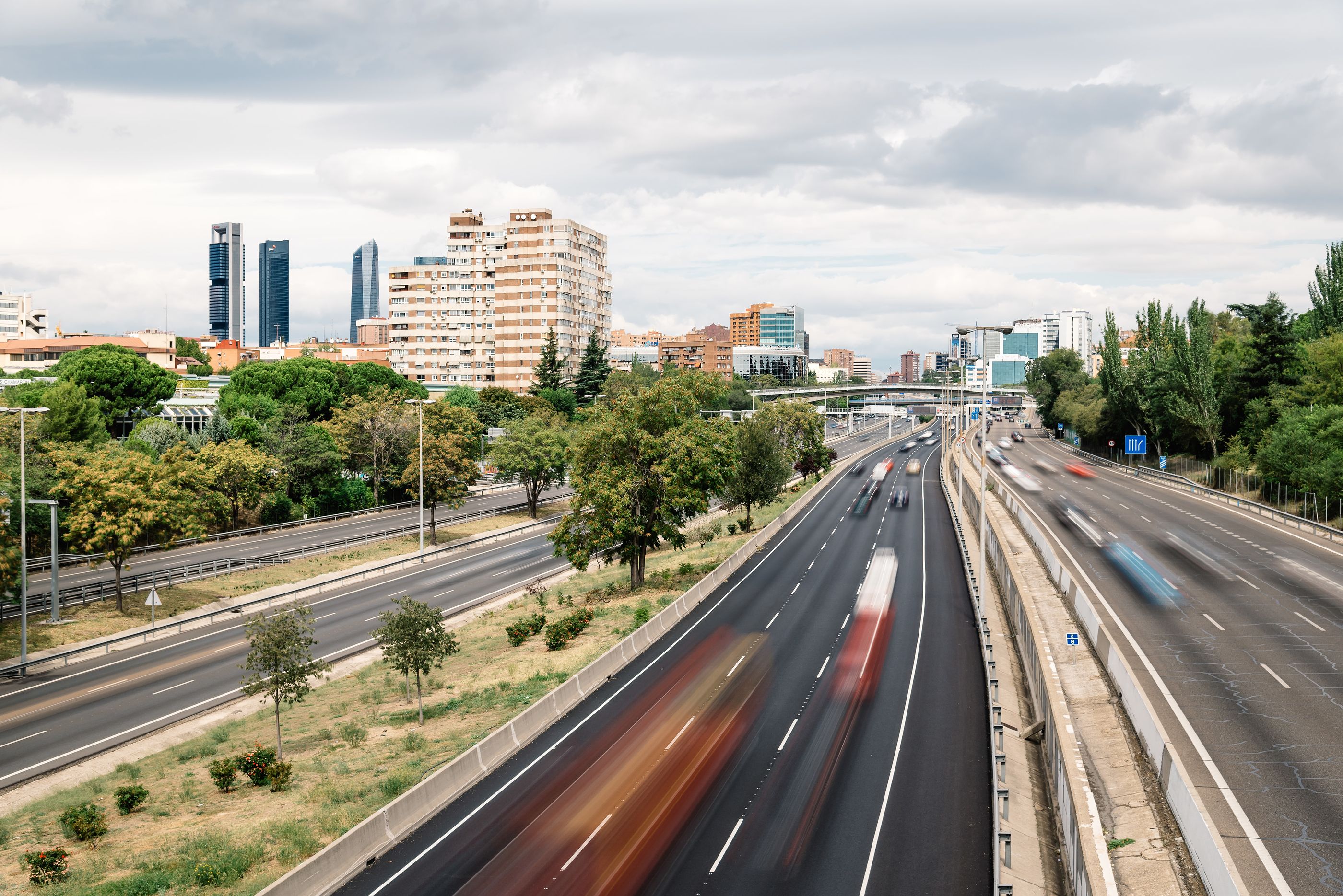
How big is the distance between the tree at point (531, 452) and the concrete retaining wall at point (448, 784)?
40572 millimetres

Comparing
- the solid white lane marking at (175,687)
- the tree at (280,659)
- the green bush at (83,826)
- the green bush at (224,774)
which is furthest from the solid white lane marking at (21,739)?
the green bush at (83,826)

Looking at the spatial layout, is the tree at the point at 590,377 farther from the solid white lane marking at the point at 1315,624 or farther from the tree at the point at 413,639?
the solid white lane marking at the point at 1315,624

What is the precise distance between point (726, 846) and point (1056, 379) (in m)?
162

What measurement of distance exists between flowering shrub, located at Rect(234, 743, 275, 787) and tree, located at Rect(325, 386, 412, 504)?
5892cm

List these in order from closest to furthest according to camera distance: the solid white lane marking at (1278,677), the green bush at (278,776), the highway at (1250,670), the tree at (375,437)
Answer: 1. the highway at (1250,670)
2. the green bush at (278,776)
3. the solid white lane marking at (1278,677)
4. the tree at (375,437)

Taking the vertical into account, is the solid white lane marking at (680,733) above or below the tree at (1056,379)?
below

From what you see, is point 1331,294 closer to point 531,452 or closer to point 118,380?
point 531,452

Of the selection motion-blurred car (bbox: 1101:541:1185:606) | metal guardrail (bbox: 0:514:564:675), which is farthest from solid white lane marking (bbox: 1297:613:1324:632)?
metal guardrail (bbox: 0:514:564:675)

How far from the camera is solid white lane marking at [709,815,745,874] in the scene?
19.7 meters

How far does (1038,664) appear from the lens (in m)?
28.3

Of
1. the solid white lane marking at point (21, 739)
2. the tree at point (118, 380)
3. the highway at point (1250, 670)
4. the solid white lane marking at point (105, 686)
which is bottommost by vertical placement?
the solid white lane marking at point (105, 686)

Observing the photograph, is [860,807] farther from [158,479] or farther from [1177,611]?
[158,479]

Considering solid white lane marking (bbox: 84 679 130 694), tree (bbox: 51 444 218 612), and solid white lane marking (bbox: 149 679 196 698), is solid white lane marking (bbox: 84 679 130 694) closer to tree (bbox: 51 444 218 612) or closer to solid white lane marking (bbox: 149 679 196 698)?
solid white lane marking (bbox: 149 679 196 698)

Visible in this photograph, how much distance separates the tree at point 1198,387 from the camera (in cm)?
8450
